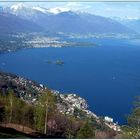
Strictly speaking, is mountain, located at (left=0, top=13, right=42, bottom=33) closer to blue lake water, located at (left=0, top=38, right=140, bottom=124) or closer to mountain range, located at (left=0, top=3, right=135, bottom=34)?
mountain range, located at (left=0, top=3, right=135, bottom=34)

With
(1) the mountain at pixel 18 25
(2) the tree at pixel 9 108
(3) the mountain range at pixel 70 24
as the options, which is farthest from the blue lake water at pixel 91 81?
(1) the mountain at pixel 18 25

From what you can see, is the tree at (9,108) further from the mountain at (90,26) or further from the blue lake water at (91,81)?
the mountain at (90,26)

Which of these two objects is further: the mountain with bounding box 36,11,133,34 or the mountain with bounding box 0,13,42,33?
the mountain with bounding box 0,13,42,33

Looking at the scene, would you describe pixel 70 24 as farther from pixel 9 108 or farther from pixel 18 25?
pixel 9 108

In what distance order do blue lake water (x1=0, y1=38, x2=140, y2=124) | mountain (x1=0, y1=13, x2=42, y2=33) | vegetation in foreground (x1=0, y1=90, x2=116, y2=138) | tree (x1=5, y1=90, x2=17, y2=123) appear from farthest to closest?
1. mountain (x1=0, y1=13, x2=42, y2=33)
2. blue lake water (x1=0, y1=38, x2=140, y2=124)
3. tree (x1=5, y1=90, x2=17, y2=123)
4. vegetation in foreground (x1=0, y1=90, x2=116, y2=138)

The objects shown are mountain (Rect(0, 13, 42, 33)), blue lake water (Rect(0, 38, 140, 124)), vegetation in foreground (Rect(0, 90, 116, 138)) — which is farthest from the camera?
mountain (Rect(0, 13, 42, 33))

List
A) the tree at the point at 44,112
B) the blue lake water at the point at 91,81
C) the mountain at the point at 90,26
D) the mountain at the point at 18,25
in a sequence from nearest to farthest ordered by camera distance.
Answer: the tree at the point at 44,112 < the blue lake water at the point at 91,81 < the mountain at the point at 90,26 < the mountain at the point at 18,25

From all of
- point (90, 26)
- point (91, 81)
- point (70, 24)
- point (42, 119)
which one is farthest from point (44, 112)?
point (70, 24)

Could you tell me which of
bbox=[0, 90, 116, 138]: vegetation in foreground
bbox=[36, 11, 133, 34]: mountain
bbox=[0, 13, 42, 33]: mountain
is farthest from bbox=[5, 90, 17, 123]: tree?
bbox=[0, 13, 42, 33]: mountain

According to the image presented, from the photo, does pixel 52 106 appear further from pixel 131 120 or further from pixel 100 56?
pixel 100 56

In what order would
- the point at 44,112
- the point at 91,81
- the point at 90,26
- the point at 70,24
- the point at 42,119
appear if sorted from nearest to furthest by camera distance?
the point at 42,119 < the point at 44,112 < the point at 91,81 < the point at 90,26 < the point at 70,24

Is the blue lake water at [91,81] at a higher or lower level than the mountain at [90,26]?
lower
